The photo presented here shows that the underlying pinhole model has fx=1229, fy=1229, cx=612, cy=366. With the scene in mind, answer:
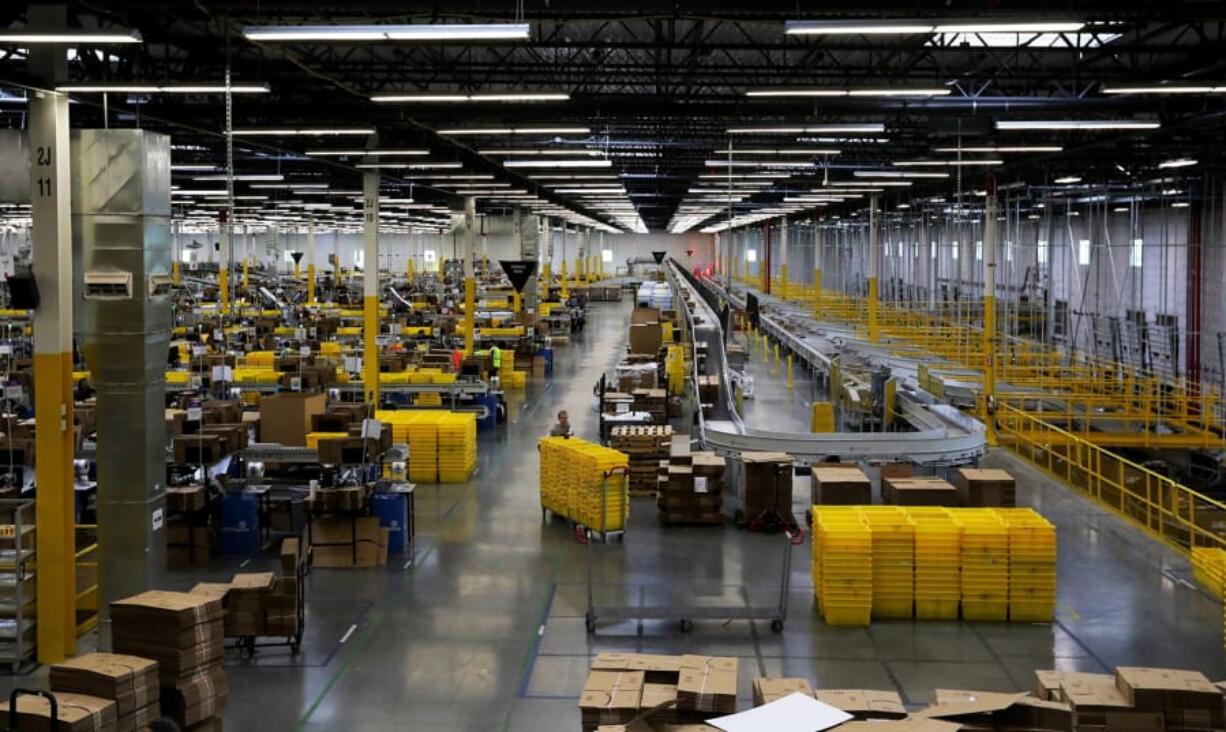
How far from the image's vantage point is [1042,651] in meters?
11.1

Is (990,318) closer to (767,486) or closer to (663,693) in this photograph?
(767,486)

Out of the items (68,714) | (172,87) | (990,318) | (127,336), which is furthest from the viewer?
(990,318)

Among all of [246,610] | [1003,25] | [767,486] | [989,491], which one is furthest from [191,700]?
[989,491]

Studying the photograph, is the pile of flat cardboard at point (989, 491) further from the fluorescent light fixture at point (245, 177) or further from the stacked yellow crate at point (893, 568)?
the fluorescent light fixture at point (245, 177)

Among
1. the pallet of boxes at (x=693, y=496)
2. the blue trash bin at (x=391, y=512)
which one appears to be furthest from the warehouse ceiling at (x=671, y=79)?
the blue trash bin at (x=391, y=512)

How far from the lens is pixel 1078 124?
15.2 metres

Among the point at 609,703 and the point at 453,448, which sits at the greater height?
the point at 453,448

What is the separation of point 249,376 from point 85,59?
11.3 m

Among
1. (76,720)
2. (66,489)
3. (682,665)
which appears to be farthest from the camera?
(66,489)

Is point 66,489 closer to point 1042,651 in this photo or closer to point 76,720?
point 76,720

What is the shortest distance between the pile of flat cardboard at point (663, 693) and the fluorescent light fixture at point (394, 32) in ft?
14.5

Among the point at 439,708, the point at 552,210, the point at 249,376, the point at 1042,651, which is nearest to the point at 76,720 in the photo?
the point at 439,708

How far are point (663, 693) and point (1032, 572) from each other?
18.1 feet

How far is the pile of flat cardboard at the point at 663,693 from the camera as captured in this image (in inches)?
297
